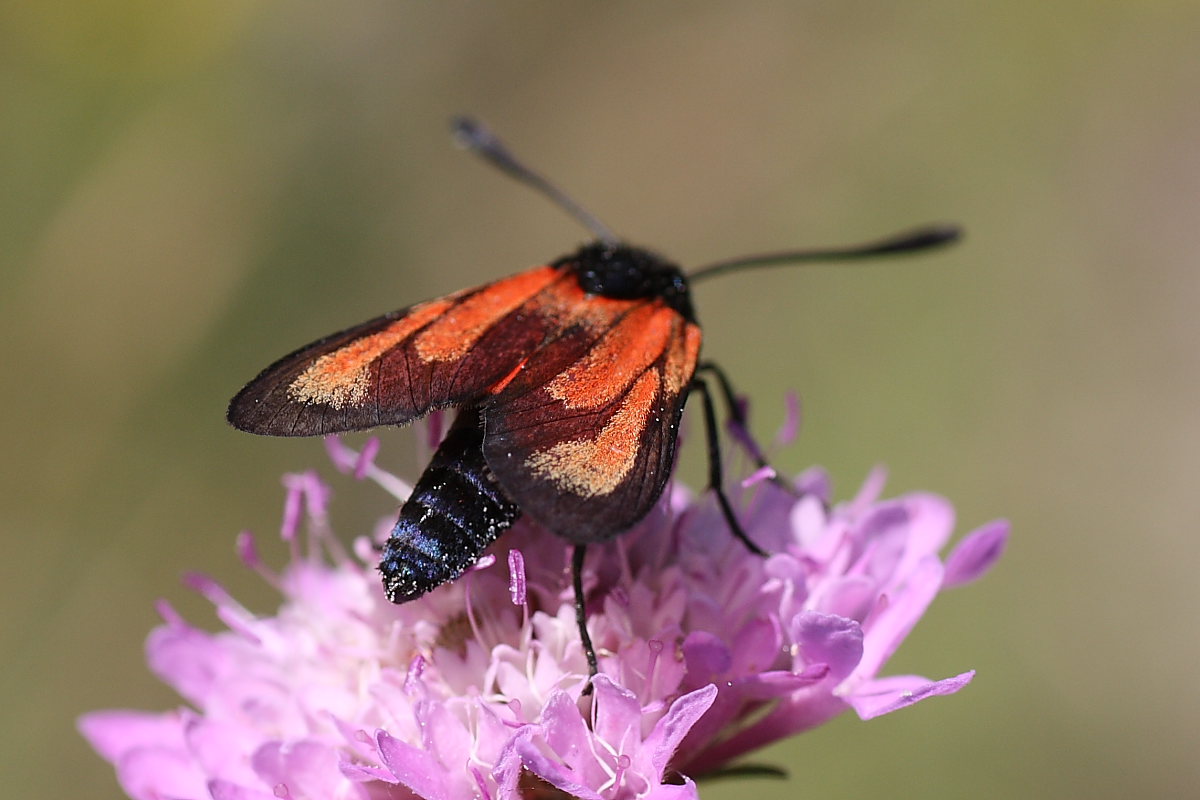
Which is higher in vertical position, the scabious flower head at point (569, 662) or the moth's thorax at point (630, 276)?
the moth's thorax at point (630, 276)

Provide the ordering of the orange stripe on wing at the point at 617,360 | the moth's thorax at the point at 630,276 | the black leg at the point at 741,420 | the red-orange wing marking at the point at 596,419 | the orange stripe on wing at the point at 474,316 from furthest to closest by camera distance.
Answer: the black leg at the point at 741,420 → the moth's thorax at the point at 630,276 → the orange stripe on wing at the point at 474,316 → the orange stripe on wing at the point at 617,360 → the red-orange wing marking at the point at 596,419

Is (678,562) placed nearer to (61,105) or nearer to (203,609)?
(203,609)

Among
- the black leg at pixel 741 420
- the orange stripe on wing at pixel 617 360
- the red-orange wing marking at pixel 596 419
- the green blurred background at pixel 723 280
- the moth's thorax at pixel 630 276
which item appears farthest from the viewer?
the green blurred background at pixel 723 280

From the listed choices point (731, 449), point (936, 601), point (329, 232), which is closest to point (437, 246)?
point (329, 232)

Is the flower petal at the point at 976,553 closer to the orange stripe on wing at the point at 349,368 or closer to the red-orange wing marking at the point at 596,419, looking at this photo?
the red-orange wing marking at the point at 596,419

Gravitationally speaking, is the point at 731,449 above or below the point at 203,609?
above

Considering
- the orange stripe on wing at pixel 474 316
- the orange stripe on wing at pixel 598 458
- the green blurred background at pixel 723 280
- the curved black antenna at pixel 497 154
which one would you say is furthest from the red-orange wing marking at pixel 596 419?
the green blurred background at pixel 723 280
